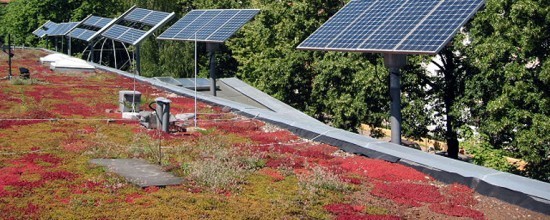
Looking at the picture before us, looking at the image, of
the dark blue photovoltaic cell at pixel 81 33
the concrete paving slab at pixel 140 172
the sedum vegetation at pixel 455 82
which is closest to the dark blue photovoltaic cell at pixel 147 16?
the sedum vegetation at pixel 455 82

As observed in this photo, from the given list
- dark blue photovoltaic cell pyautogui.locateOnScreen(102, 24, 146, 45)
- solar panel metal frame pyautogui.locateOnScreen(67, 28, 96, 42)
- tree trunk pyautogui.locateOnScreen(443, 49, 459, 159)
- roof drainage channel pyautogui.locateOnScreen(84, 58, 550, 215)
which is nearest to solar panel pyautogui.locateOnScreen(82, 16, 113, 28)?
solar panel metal frame pyautogui.locateOnScreen(67, 28, 96, 42)

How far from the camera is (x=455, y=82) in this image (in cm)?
3369

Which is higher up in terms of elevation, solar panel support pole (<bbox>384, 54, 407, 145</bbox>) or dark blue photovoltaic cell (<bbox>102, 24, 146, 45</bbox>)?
dark blue photovoltaic cell (<bbox>102, 24, 146, 45</bbox>)

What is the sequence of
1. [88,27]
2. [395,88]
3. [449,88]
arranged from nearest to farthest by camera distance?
[395,88] → [449,88] → [88,27]

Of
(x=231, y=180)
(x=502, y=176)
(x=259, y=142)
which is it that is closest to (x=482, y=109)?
(x=259, y=142)

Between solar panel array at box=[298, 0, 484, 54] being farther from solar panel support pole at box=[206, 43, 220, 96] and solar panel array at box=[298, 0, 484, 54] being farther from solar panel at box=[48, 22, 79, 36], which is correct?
solar panel at box=[48, 22, 79, 36]

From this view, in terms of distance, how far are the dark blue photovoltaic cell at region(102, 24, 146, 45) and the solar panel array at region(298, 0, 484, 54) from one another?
1818 centimetres

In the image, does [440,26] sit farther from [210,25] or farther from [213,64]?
[210,25]

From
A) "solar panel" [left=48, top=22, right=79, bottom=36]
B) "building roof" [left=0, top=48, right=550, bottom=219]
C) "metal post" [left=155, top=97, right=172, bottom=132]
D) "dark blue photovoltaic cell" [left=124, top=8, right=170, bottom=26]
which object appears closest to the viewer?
"building roof" [left=0, top=48, right=550, bottom=219]

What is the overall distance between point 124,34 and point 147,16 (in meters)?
2.27

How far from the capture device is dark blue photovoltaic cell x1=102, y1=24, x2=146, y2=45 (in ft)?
139

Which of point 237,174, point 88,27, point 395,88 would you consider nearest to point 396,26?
point 395,88

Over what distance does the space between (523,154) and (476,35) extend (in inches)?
271

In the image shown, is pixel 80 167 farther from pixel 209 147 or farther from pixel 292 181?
pixel 292 181
